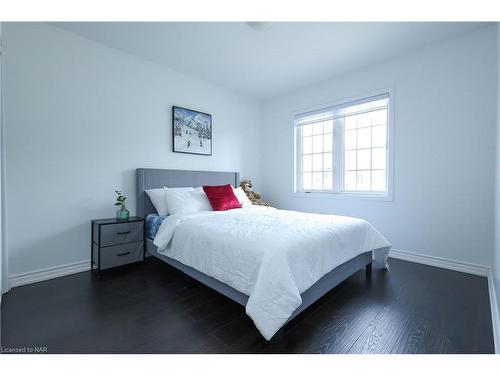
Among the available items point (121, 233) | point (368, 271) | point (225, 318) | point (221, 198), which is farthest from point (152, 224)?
point (368, 271)

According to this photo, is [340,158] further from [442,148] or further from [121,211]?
[121,211]

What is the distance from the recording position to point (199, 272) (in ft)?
6.72

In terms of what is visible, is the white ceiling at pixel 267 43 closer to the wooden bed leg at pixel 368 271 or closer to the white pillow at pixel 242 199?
the white pillow at pixel 242 199

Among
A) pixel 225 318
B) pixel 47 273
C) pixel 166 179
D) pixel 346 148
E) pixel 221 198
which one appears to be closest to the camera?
pixel 225 318

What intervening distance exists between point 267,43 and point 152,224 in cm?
249

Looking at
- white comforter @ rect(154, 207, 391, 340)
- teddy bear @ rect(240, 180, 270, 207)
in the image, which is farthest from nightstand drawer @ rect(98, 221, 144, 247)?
teddy bear @ rect(240, 180, 270, 207)

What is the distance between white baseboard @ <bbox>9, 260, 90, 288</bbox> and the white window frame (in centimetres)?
318

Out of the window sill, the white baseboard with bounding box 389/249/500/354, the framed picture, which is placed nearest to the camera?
the white baseboard with bounding box 389/249/500/354

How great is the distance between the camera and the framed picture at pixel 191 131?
11.0 ft

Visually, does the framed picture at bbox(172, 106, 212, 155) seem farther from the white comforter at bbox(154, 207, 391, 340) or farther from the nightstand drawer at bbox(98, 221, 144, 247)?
the white comforter at bbox(154, 207, 391, 340)

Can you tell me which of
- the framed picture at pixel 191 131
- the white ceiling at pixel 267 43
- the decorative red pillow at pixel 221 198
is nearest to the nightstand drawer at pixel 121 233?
the decorative red pillow at pixel 221 198

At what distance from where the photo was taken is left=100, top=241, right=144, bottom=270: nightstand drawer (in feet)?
7.99
